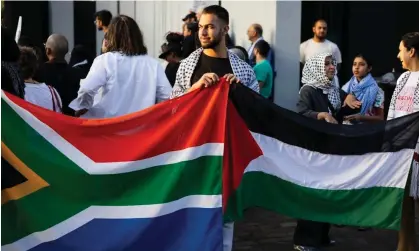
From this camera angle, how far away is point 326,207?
18.1 feet

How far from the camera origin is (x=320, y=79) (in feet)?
21.2

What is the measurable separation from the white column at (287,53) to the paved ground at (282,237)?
10.2 feet

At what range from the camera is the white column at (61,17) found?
607 inches

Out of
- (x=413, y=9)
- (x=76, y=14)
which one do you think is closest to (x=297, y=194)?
(x=413, y=9)

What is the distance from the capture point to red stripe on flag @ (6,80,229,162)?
4918mm

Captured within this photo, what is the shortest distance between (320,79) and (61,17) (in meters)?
10.1

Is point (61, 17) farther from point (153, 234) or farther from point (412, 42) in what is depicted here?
point (153, 234)

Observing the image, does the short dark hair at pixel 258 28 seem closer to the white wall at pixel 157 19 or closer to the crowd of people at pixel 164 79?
the white wall at pixel 157 19

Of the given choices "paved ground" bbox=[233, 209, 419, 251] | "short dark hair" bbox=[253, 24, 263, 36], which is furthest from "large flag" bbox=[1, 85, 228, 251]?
"short dark hair" bbox=[253, 24, 263, 36]

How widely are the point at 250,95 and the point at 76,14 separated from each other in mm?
11180

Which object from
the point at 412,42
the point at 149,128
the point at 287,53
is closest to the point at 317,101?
the point at 412,42

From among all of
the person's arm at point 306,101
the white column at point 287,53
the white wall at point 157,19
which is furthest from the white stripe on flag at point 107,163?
the white wall at point 157,19

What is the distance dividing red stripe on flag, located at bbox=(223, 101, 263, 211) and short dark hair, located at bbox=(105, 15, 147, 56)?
1210 mm

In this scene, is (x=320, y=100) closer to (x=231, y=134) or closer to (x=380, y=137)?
(x=380, y=137)
